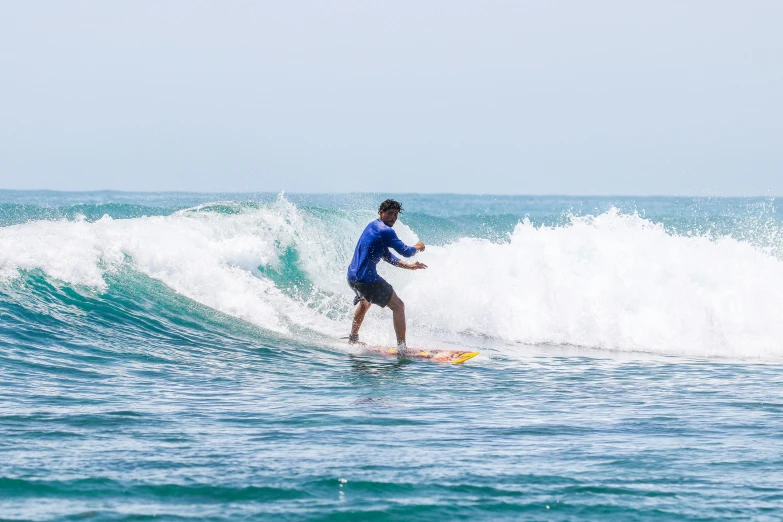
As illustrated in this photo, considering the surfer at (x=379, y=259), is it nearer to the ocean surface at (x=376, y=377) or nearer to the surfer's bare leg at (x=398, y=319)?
the surfer's bare leg at (x=398, y=319)

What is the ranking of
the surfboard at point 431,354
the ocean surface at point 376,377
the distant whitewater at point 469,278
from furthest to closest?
the distant whitewater at point 469,278
the surfboard at point 431,354
the ocean surface at point 376,377

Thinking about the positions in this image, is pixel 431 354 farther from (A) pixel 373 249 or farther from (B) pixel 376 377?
(B) pixel 376 377

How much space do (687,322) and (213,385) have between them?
7498 mm

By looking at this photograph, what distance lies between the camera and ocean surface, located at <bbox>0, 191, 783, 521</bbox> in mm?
4852

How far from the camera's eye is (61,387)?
7.49m

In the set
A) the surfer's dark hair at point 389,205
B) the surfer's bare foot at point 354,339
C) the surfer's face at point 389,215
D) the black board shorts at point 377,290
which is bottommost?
the surfer's bare foot at point 354,339

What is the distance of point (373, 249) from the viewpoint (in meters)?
10.2

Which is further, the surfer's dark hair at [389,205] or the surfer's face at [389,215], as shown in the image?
the surfer's face at [389,215]

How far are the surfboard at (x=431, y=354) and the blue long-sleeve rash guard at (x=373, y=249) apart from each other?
0.83 meters

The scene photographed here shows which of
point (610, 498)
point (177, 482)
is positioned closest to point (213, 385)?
point (177, 482)

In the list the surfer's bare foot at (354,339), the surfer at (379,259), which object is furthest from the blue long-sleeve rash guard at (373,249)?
the surfer's bare foot at (354,339)

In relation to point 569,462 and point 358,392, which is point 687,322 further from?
point 569,462

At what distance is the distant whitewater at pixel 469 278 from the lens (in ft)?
39.8

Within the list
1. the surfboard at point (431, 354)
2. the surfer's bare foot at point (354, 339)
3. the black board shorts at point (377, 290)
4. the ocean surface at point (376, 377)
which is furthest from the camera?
the surfer's bare foot at point (354, 339)
